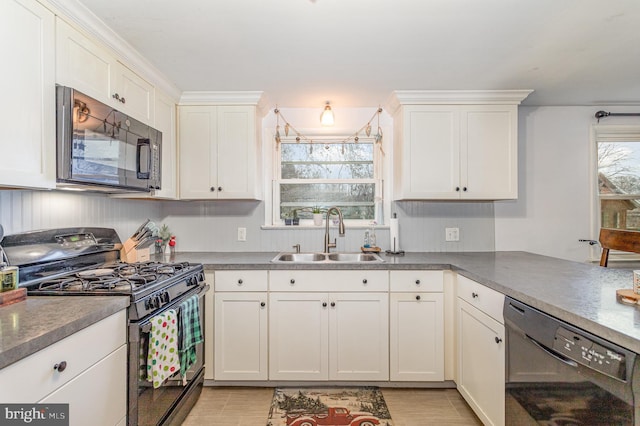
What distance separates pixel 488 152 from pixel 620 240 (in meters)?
1.00

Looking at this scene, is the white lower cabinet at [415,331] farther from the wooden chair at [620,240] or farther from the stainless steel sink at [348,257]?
the wooden chair at [620,240]

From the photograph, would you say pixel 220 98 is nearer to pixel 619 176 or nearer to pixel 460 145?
pixel 460 145

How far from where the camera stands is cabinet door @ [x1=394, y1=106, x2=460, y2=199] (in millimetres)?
2522

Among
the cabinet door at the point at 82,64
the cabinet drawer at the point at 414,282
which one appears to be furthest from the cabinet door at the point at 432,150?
the cabinet door at the point at 82,64

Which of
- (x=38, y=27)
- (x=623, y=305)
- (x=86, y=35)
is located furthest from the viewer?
(x=86, y=35)

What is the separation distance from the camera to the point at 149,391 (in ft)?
4.79

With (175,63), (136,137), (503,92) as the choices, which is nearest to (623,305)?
(503,92)

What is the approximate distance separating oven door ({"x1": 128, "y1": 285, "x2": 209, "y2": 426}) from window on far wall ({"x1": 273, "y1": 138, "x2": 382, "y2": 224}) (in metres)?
1.31

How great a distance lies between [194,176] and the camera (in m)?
2.57

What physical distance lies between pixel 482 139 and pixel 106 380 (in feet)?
9.00

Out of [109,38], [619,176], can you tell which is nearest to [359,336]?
[109,38]

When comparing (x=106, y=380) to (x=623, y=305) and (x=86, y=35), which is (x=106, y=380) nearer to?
(x=86, y=35)

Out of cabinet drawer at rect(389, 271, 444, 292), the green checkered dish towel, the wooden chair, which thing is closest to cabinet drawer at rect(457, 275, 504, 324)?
cabinet drawer at rect(389, 271, 444, 292)

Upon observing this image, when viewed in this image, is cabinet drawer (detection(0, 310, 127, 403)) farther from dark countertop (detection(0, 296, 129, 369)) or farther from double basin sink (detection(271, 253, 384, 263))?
double basin sink (detection(271, 253, 384, 263))
